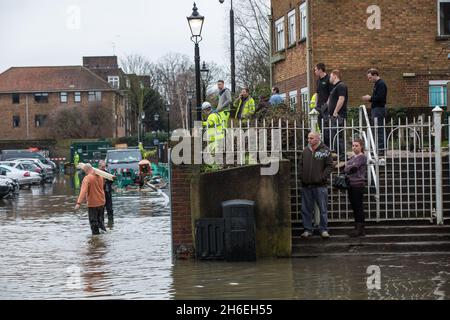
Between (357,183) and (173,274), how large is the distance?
369cm

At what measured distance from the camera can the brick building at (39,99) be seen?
10825 cm

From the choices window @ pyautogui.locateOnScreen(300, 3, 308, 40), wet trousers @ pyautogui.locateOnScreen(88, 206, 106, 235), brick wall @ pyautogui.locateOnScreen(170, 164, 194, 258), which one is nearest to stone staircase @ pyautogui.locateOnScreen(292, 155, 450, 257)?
brick wall @ pyautogui.locateOnScreen(170, 164, 194, 258)

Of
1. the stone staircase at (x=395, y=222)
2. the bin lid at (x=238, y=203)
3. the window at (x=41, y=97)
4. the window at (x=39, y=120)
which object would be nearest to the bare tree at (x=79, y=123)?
the window at (x=39, y=120)

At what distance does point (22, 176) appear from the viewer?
50375 millimetres

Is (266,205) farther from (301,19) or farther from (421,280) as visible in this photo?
(301,19)

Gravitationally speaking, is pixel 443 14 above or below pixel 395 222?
above

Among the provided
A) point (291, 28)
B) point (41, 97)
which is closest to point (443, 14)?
point (291, 28)

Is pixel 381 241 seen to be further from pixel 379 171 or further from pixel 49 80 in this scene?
pixel 49 80

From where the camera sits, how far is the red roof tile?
108 meters

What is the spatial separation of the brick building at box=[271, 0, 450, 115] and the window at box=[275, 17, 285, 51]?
5.94 m

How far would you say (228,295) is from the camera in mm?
11812

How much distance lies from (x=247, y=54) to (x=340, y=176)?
176ft

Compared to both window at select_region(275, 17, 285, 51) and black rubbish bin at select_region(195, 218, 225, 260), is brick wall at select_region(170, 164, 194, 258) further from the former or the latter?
window at select_region(275, 17, 285, 51)
